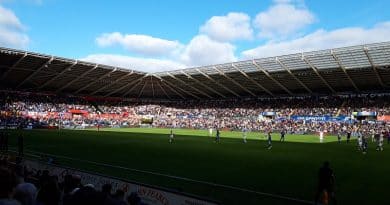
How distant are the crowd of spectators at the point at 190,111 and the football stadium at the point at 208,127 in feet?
1.06

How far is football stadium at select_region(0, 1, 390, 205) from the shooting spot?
14.8 metres

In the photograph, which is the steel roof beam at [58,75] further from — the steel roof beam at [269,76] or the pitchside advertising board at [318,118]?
the pitchside advertising board at [318,118]

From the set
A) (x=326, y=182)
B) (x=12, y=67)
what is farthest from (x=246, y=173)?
(x=12, y=67)

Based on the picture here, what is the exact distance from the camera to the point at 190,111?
94.1 metres

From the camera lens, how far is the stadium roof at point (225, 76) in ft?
179

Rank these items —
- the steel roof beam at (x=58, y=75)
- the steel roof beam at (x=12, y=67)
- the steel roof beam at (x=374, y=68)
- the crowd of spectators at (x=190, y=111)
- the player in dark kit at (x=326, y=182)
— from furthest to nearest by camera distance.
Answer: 1. the crowd of spectators at (x=190, y=111)
2. the steel roof beam at (x=58, y=75)
3. the steel roof beam at (x=12, y=67)
4. the steel roof beam at (x=374, y=68)
5. the player in dark kit at (x=326, y=182)

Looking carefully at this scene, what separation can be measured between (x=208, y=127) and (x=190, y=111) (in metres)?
15.4

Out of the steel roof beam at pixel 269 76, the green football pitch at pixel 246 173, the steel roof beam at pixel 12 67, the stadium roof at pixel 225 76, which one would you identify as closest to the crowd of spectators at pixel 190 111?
the stadium roof at pixel 225 76

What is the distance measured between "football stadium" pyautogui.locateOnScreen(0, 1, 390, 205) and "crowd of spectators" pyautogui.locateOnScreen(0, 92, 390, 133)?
0.32m

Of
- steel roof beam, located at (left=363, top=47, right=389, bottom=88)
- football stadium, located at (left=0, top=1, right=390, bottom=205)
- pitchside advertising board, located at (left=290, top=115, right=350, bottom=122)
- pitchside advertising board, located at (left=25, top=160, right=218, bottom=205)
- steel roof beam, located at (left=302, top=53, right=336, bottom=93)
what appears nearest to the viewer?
pitchside advertising board, located at (left=25, top=160, right=218, bottom=205)

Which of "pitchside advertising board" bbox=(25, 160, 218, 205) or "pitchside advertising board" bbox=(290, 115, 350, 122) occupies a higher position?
"pitchside advertising board" bbox=(290, 115, 350, 122)

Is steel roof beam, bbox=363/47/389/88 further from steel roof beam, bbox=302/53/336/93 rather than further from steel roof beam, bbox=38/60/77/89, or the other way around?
steel roof beam, bbox=38/60/77/89

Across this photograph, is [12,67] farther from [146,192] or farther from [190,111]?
[146,192]

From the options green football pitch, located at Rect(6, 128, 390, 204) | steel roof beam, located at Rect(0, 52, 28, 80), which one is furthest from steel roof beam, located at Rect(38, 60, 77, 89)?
green football pitch, located at Rect(6, 128, 390, 204)
